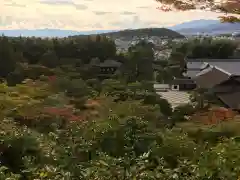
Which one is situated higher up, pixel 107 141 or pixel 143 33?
pixel 143 33

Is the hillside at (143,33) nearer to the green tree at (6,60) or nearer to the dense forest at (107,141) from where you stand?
the green tree at (6,60)

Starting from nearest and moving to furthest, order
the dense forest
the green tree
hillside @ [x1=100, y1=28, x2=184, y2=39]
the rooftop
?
the dense forest < the green tree < the rooftop < hillside @ [x1=100, y1=28, x2=184, y2=39]

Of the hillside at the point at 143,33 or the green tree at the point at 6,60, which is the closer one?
the green tree at the point at 6,60

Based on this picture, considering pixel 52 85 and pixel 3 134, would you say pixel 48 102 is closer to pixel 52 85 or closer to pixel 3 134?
pixel 52 85

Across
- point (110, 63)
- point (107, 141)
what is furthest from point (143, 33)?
point (107, 141)

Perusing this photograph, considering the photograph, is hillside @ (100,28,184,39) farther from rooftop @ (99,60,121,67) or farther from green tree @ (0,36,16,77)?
green tree @ (0,36,16,77)

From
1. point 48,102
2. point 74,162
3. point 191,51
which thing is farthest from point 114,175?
point 191,51

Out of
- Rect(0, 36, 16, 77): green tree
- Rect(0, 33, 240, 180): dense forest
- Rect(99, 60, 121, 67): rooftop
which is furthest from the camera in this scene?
Rect(99, 60, 121, 67): rooftop

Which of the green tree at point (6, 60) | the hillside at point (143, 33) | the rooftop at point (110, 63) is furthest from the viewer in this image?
the hillside at point (143, 33)

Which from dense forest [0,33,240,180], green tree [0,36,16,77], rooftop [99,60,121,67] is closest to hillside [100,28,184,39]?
rooftop [99,60,121,67]

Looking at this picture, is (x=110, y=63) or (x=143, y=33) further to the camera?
(x=143, y=33)

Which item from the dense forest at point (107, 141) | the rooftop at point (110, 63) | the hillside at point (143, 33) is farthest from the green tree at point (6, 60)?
the hillside at point (143, 33)

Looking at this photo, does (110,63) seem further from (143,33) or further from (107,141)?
(143,33)

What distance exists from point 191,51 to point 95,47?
358 inches
